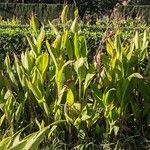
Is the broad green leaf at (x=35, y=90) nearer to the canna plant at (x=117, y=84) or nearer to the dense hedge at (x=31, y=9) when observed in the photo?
the canna plant at (x=117, y=84)

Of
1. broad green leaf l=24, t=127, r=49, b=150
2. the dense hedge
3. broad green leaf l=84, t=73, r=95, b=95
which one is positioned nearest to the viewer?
broad green leaf l=24, t=127, r=49, b=150

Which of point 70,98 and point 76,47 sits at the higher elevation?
point 76,47

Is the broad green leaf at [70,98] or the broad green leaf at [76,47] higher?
the broad green leaf at [76,47]

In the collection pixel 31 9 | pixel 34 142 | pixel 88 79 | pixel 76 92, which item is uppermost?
pixel 34 142

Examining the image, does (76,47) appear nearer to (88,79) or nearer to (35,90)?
(88,79)

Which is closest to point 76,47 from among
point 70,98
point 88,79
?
point 88,79

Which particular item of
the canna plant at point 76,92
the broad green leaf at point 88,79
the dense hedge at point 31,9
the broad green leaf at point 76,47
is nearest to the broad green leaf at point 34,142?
the canna plant at point 76,92

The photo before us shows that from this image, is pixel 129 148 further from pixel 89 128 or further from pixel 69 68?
pixel 69 68

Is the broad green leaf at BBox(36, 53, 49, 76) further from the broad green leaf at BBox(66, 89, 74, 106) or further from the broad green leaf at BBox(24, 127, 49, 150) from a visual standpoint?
the broad green leaf at BBox(24, 127, 49, 150)

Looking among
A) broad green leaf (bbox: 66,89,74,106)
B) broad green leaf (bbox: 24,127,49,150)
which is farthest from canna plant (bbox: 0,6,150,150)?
broad green leaf (bbox: 24,127,49,150)

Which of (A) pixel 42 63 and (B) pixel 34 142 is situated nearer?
(B) pixel 34 142

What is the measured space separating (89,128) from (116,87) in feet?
1.16

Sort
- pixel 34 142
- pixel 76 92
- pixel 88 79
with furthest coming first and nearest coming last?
pixel 76 92 < pixel 88 79 < pixel 34 142

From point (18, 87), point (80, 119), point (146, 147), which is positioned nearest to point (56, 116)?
point (80, 119)
